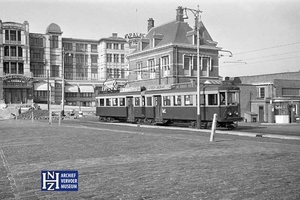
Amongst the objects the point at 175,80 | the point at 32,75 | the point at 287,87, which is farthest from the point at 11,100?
the point at 287,87

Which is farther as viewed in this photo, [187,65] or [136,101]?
[187,65]

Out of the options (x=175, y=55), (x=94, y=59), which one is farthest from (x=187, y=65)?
(x=94, y=59)

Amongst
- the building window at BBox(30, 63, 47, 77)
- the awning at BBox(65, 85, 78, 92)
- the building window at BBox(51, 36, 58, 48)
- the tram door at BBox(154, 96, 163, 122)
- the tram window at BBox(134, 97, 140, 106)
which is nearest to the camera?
the tram door at BBox(154, 96, 163, 122)

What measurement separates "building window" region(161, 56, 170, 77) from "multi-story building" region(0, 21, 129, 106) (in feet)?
49.9

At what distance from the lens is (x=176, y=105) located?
28.5 m

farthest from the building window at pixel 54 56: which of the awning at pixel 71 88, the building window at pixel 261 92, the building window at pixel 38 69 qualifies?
the building window at pixel 261 92

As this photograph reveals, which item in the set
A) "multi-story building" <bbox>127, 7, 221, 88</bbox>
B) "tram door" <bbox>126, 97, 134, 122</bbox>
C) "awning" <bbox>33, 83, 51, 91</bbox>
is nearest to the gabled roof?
"multi-story building" <bbox>127, 7, 221, 88</bbox>

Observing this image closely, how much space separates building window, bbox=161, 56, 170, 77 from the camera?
50.4 m

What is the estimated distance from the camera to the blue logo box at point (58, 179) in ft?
17.8

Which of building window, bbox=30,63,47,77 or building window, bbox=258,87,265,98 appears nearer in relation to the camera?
building window, bbox=258,87,265,98

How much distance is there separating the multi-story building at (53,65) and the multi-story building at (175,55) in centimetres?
1172

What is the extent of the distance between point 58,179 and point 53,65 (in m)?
76.8

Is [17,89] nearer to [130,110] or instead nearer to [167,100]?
[130,110]

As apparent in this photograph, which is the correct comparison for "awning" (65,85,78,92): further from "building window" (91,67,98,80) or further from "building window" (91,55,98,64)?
"building window" (91,55,98,64)
